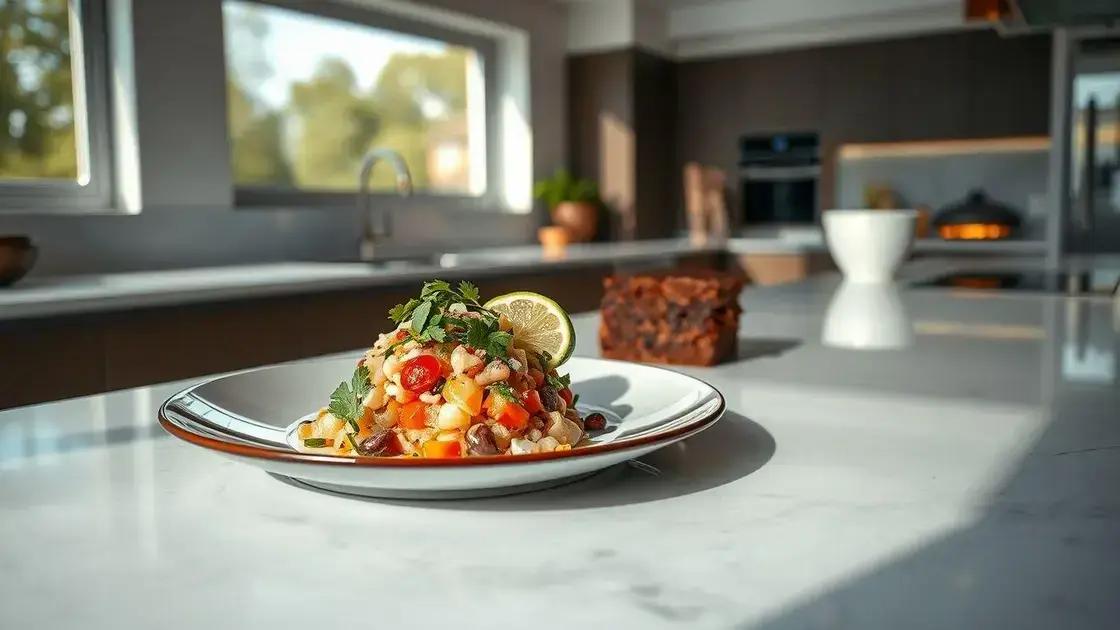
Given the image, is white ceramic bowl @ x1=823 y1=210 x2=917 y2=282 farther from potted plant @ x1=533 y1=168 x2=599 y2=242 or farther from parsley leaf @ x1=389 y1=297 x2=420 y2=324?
potted plant @ x1=533 y1=168 x2=599 y2=242

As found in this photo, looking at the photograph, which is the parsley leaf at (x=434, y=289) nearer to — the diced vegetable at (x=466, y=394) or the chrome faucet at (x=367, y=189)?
the diced vegetable at (x=466, y=394)

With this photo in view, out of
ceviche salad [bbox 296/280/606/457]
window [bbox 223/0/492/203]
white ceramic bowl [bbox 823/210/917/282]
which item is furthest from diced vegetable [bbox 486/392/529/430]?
window [bbox 223/0/492/203]

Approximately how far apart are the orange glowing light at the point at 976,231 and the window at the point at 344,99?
236 cm

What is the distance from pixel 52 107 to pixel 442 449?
2.81 meters

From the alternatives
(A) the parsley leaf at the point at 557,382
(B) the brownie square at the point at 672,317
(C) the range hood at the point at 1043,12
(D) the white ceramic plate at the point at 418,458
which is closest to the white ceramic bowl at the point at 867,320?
(B) the brownie square at the point at 672,317

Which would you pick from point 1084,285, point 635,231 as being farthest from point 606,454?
point 635,231

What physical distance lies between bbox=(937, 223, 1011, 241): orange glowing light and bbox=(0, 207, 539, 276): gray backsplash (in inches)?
103

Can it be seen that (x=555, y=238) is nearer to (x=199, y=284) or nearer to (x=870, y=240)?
(x=199, y=284)

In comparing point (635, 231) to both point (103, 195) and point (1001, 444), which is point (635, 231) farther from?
point (1001, 444)

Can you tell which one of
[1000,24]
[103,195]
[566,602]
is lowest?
[566,602]

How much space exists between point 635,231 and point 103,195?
2.84 m

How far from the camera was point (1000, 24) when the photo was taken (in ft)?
8.57

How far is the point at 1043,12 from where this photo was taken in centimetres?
245

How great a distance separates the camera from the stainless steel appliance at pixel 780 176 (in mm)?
5191
